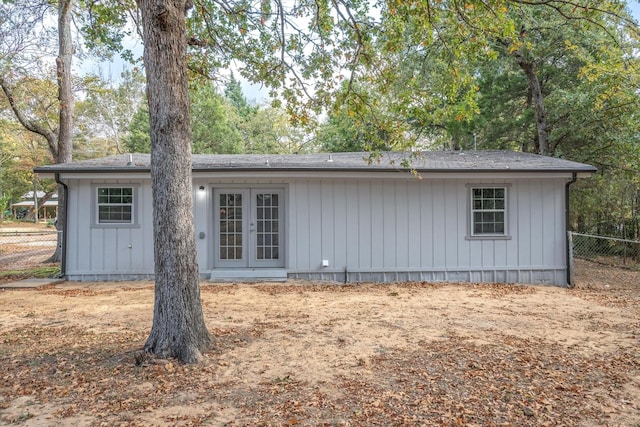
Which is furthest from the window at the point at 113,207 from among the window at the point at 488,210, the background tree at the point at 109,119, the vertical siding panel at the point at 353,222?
the background tree at the point at 109,119

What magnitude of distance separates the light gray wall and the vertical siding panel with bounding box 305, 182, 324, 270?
0.07ft

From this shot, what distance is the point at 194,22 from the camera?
24.3 feet

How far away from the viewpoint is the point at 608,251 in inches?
484

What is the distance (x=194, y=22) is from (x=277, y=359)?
20.5 feet

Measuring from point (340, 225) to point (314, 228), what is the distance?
53 cm

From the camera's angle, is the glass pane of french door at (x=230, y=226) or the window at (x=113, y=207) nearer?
the window at (x=113, y=207)

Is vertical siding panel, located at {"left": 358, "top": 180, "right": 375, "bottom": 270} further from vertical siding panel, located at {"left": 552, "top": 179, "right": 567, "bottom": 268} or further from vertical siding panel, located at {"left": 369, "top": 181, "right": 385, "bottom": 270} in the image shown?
vertical siding panel, located at {"left": 552, "top": 179, "right": 567, "bottom": 268}

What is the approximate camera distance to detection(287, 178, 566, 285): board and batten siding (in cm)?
833

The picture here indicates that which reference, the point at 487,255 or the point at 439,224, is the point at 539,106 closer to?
the point at 487,255

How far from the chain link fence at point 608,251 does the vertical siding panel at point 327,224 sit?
23.5 feet

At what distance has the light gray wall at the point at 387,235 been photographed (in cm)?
830

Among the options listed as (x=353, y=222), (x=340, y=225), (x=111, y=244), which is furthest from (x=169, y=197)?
(x=111, y=244)

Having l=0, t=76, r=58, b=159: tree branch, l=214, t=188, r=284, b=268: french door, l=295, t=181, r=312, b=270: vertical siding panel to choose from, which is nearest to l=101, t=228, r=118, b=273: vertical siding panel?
l=214, t=188, r=284, b=268: french door

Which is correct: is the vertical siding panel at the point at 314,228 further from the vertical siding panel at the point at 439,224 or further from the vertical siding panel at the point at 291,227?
the vertical siding panel at the point at 439,224
